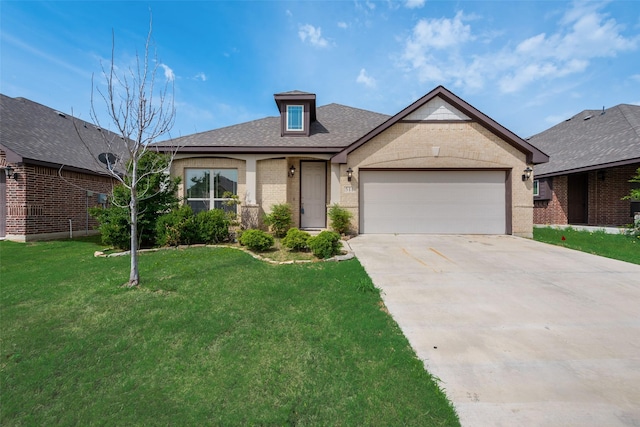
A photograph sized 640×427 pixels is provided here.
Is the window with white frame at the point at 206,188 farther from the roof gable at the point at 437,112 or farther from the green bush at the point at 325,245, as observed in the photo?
the roof gable at the point at 437,112

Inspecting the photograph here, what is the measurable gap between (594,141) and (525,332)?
55.2 ft

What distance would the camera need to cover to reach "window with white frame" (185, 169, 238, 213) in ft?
33.7

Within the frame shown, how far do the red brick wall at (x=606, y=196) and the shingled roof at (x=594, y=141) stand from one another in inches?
37.6

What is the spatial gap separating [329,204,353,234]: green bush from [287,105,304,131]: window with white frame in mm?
4103

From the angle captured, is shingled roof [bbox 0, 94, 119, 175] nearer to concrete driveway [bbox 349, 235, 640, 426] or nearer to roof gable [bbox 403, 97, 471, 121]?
concrete driveway [bbox 349, 235, 640, 426]

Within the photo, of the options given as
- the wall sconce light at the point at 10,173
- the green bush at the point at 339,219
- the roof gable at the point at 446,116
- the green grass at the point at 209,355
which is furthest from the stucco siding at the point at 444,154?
the wall sconce light at the point at 10,173

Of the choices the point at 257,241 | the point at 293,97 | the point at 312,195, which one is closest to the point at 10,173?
the point at 257,241

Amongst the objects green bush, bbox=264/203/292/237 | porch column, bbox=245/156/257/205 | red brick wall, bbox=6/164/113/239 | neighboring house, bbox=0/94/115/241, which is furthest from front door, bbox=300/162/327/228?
red brick wall, bbox=6/164/113/239

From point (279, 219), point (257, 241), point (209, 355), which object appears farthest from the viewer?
point (279, 219)

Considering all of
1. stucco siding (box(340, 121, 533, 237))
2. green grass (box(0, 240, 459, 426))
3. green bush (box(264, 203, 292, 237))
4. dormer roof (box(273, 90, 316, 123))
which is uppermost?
dormer roof (box(273, 90, 316, 123))

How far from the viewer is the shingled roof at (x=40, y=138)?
31.8 feet

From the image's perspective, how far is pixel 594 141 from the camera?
13.8 m

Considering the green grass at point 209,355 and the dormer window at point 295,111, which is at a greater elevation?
the dormer window at point 295,111

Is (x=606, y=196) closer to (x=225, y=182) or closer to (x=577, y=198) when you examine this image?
(x=577, y=198)
